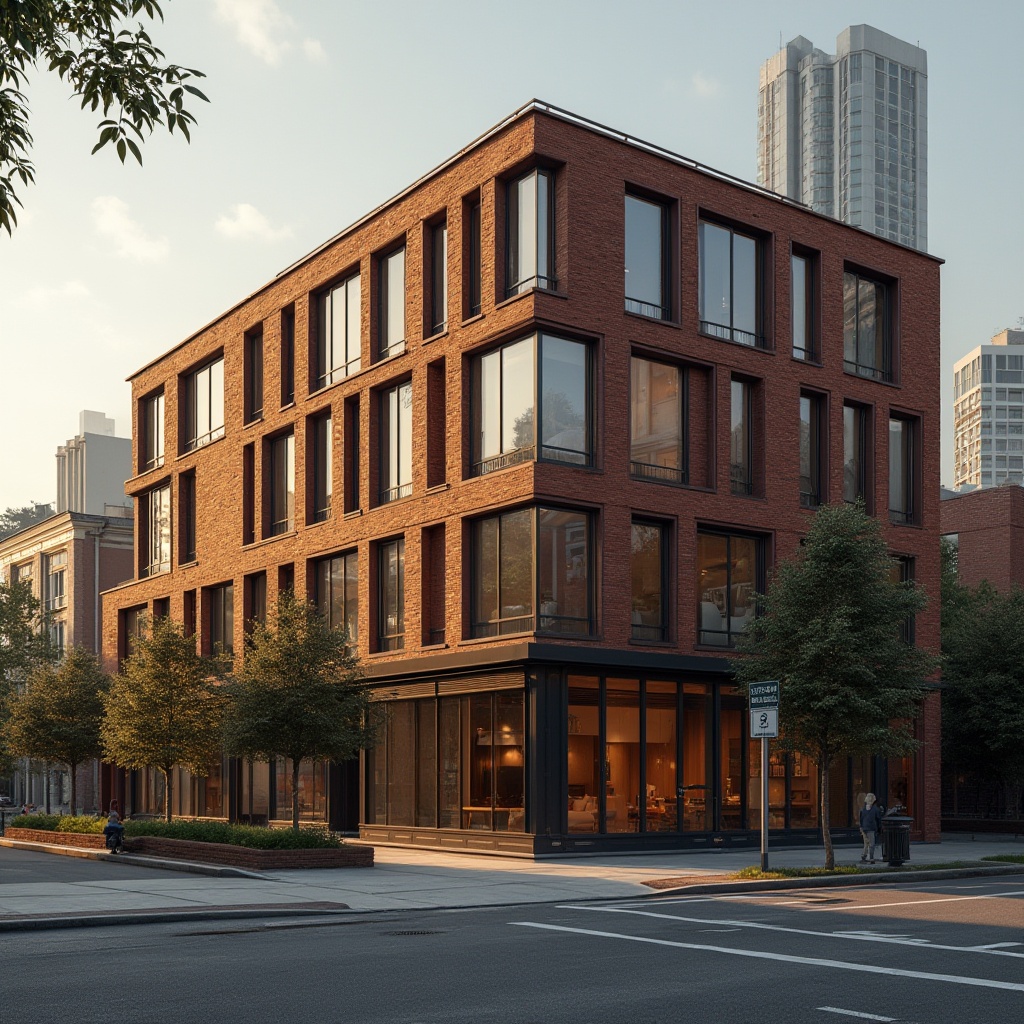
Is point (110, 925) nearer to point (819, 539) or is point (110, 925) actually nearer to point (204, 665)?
point (819, 539)

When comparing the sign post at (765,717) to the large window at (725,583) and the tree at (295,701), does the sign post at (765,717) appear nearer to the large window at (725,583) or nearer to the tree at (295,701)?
the large window at (725,583)

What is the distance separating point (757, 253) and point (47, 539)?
49.9m

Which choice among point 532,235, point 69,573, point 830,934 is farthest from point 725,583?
point 69,573

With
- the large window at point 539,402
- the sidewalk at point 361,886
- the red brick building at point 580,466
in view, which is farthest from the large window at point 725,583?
the sidewalk at point 361,886

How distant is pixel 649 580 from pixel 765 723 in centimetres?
974

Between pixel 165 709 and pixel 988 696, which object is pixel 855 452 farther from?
pixel 165 709

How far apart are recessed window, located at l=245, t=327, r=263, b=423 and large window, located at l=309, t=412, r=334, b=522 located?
4.40 metres

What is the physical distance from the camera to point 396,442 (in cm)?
3872

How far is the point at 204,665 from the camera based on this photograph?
38.6 m

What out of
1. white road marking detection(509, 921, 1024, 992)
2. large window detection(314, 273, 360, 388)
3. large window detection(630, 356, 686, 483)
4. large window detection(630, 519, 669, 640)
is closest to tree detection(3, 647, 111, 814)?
large window detection(314, 273, 360, 388)

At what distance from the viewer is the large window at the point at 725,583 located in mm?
35562

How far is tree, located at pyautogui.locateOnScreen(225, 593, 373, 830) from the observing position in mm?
30484

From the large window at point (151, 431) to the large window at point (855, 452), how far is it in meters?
27.4

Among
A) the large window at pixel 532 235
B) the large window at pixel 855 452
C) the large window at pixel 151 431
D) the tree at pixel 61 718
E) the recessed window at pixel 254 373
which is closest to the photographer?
the large window at pixel 532 235
